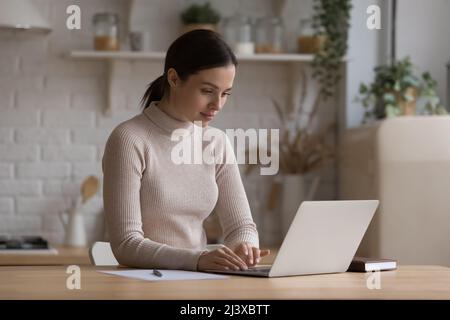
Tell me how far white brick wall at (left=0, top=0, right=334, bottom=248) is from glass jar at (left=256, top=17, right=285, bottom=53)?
21 cm

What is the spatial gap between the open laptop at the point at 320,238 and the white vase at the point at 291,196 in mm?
1917

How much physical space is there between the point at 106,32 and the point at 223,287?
2.35 m

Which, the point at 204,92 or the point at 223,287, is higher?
the point at 204,92

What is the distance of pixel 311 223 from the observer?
1824 millimetres

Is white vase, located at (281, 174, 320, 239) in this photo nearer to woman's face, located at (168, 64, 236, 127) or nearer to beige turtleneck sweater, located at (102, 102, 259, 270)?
beige turtleneck sweater, located at (102, 102, 259, 270)

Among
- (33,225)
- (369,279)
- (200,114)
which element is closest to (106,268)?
(200,114)

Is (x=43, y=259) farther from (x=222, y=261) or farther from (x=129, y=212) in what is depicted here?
(x=222, y=261)

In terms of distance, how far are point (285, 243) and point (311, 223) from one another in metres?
0.07

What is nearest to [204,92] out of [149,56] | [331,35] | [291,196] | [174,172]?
[174,172]

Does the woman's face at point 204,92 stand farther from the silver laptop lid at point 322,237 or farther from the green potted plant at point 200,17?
the green potted plant at point 200,17

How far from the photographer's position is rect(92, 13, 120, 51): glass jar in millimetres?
3809

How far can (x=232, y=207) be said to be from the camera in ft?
7.75

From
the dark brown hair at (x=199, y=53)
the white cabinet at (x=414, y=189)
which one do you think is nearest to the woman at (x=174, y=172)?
the dark brown hair at (x=199, y=53)
